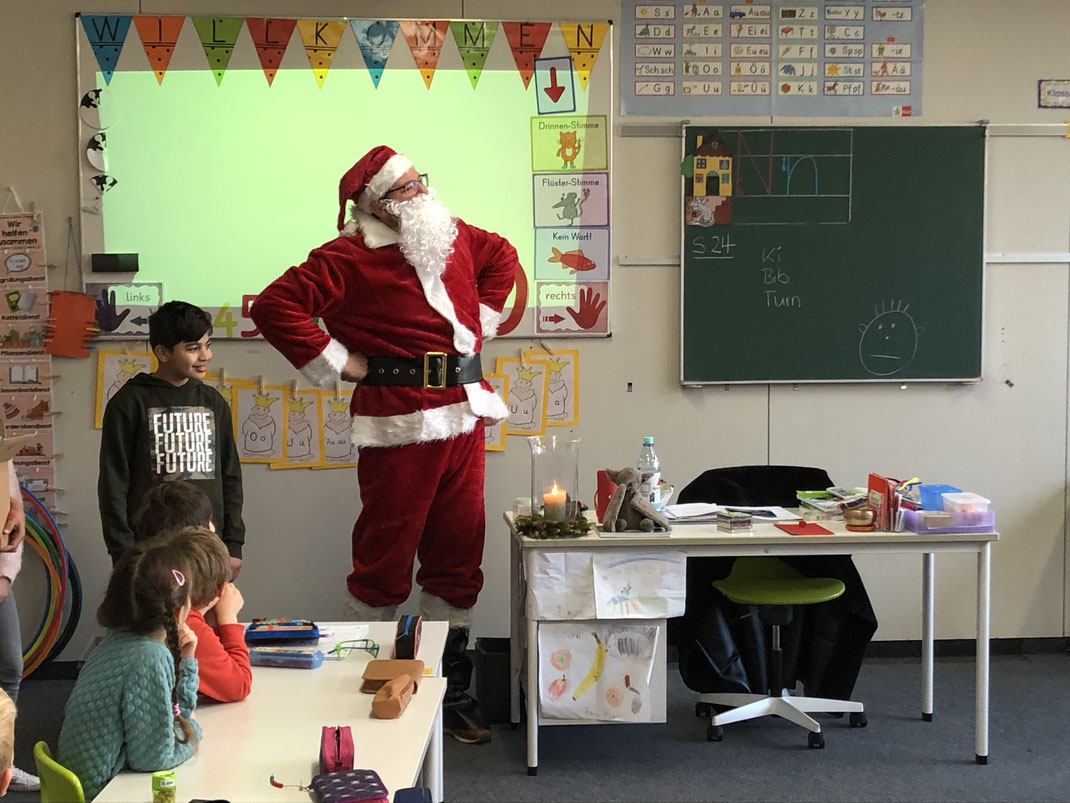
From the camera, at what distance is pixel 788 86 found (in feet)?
13.3

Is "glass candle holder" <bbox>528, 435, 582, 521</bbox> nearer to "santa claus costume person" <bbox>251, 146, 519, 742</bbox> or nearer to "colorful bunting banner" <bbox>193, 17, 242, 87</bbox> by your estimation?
"santa claus costume person" <bbox>251, 146, 519, 742</bbox>

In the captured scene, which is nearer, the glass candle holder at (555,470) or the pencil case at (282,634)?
the pencil case at (282,634)

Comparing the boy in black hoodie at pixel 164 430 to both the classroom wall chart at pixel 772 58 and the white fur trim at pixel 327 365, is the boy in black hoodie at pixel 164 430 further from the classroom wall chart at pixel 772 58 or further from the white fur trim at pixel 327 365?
the classroom wall chart at pixel 772 58

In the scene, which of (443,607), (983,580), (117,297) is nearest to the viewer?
(983,580)

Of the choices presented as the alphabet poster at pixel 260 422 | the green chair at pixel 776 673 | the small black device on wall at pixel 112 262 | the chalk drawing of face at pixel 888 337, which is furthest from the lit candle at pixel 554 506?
the small black device on wall at pixel 112 262

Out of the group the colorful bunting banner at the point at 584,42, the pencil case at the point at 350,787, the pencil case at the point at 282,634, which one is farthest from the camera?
the colorful bunting banner at the point at 584,42

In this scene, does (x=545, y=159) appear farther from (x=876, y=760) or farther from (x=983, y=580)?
(x=876, y=760)

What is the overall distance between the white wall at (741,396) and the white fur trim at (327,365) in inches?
33.3

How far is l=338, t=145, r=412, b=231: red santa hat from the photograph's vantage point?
3.26 meters

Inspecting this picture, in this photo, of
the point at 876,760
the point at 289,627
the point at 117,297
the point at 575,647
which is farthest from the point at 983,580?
the point at 117,297

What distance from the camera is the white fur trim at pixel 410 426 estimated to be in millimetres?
3197

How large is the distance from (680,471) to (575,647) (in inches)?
49.3

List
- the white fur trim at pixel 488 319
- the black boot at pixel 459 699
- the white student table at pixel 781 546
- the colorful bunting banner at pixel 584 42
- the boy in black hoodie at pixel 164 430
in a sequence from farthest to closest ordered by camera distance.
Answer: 1. the colorful bunting banner at pixel 584 42
2. the white fur trim at pixel 488 319
3. the black boot at pixel 459 699
4. the boy in black hoodie at pixel 164 430
5. the white student table at pixel 781 546

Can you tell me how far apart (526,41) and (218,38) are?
116 centimetres
